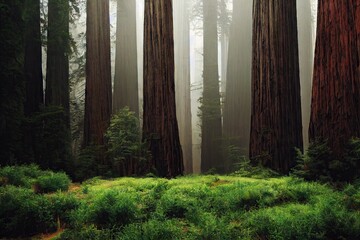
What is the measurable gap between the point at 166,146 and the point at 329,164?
3978 mm

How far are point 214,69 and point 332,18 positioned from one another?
11.6m

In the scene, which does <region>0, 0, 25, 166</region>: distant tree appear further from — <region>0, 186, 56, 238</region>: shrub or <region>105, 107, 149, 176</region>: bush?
<region>0, 186, 56, 238</region>: shrub

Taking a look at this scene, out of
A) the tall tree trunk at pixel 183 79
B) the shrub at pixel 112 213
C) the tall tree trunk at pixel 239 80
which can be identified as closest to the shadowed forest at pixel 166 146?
the shrub at pixel 112 213

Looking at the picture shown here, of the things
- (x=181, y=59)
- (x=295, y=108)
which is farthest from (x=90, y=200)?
(x=181, y=59)

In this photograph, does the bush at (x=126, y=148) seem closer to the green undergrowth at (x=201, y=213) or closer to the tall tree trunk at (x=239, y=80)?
the green undergrowth at (x=201, y=213)

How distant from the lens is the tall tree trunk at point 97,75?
1106 cm

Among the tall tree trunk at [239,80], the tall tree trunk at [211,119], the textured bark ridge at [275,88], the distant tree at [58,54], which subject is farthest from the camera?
the tall tree trunk at [239,80]

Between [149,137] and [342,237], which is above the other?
[149,137]

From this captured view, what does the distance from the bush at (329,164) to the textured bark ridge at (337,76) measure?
6.4 inches

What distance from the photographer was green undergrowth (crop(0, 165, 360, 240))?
3.71 metres

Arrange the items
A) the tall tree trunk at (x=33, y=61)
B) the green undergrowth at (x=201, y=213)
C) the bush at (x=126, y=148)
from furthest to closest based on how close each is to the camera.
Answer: the tall tree trunk at (x=33, y=61) → the bush at (x=126, y=148) → the green undergrowth at (x=201, y=213)

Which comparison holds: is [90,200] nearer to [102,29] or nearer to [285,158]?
[285,158]

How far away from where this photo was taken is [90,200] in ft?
18.4

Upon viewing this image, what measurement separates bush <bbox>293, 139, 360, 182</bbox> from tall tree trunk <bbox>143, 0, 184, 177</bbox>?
3.47m
